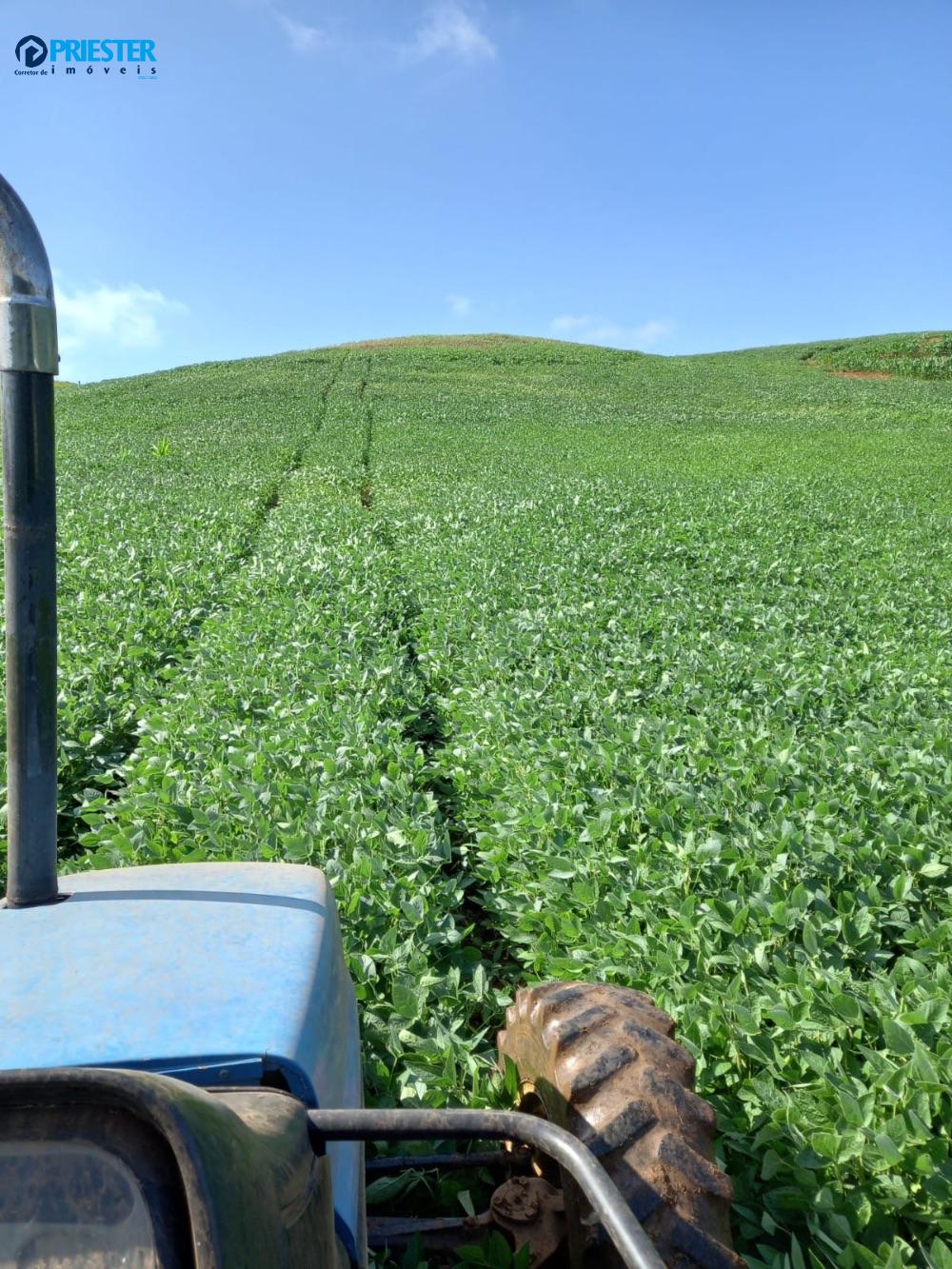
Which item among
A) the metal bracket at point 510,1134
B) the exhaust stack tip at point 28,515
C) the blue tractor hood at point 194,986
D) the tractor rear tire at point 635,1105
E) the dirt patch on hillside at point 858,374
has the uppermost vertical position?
the dirt patch on hillside at point 858,374

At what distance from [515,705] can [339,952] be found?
3.07m

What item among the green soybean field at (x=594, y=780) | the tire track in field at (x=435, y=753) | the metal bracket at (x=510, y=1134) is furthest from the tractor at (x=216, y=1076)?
the tire track in field at (x=435, y=753)

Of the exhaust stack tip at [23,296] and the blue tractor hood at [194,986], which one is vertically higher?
the exhaust stack tip at [23,296]

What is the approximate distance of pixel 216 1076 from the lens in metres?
1.39

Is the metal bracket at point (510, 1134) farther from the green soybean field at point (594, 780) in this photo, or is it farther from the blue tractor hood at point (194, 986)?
the green soybean field at point (594, 780)

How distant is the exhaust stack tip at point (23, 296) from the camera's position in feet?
5.49

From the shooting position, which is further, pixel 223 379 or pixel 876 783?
pixel 223 379

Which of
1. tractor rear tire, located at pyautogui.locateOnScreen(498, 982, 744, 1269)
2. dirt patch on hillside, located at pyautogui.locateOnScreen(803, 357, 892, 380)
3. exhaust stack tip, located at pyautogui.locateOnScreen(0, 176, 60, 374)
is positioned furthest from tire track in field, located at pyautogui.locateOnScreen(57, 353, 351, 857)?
dirt patch on hillside, located at pyautogui.locateOnScreen(803, 357, 892, 380)

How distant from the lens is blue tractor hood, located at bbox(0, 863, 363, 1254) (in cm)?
141

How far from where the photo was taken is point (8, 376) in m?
1.68

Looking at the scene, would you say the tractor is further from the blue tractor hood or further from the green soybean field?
the green soybean field

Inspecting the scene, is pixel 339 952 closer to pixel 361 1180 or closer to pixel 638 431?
pixel 361 1180

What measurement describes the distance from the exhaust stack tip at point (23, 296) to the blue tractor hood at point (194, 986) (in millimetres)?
1062

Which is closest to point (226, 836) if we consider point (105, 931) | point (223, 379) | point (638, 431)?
point (105, 931)
